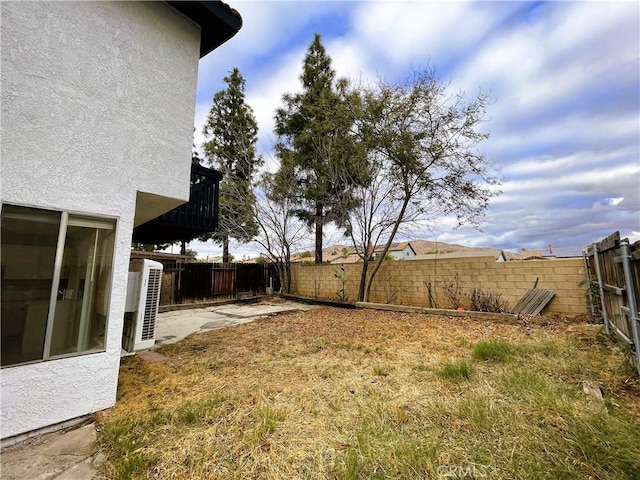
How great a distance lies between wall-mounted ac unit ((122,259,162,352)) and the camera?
3906 millimetres

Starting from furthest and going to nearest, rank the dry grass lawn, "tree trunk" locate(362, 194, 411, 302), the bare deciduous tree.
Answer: "tree trunk" locate(362, 194, 411, 302) → the bare deciduous tree → the dry grass lawn

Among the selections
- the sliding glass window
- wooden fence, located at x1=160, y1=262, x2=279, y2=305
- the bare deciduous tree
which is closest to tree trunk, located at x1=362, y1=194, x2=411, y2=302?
the bare deciduous tree

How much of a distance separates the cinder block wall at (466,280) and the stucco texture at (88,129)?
7.89m

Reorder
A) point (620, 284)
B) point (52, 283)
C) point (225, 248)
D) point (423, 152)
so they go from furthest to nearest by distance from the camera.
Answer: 1. point (225, 248)
2. point (423, 152)
3. point (620, 284)
4. point (52, 283)

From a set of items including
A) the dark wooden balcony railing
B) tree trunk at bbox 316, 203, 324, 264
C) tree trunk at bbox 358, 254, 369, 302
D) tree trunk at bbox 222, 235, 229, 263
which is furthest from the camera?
tree trunk at bbox 222, 235, 229, 263

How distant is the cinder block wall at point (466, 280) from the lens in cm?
647

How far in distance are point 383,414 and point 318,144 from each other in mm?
11993

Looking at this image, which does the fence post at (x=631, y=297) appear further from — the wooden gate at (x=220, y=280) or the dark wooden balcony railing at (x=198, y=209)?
the wooden gate at (x=220, y=280)

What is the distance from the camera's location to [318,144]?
1270cm

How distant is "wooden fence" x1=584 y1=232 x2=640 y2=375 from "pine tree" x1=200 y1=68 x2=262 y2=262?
11.8 metres

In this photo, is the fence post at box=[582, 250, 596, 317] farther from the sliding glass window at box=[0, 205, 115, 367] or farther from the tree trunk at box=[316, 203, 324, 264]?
the tree trunk at box=[316, 203, 324, 264]

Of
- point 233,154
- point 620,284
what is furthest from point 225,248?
point 620,284

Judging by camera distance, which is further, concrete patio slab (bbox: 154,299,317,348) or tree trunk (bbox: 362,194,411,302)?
tree trunk (bbox: 362,194,411,302)

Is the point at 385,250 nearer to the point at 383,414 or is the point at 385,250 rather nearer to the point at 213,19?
the point at 383,414
